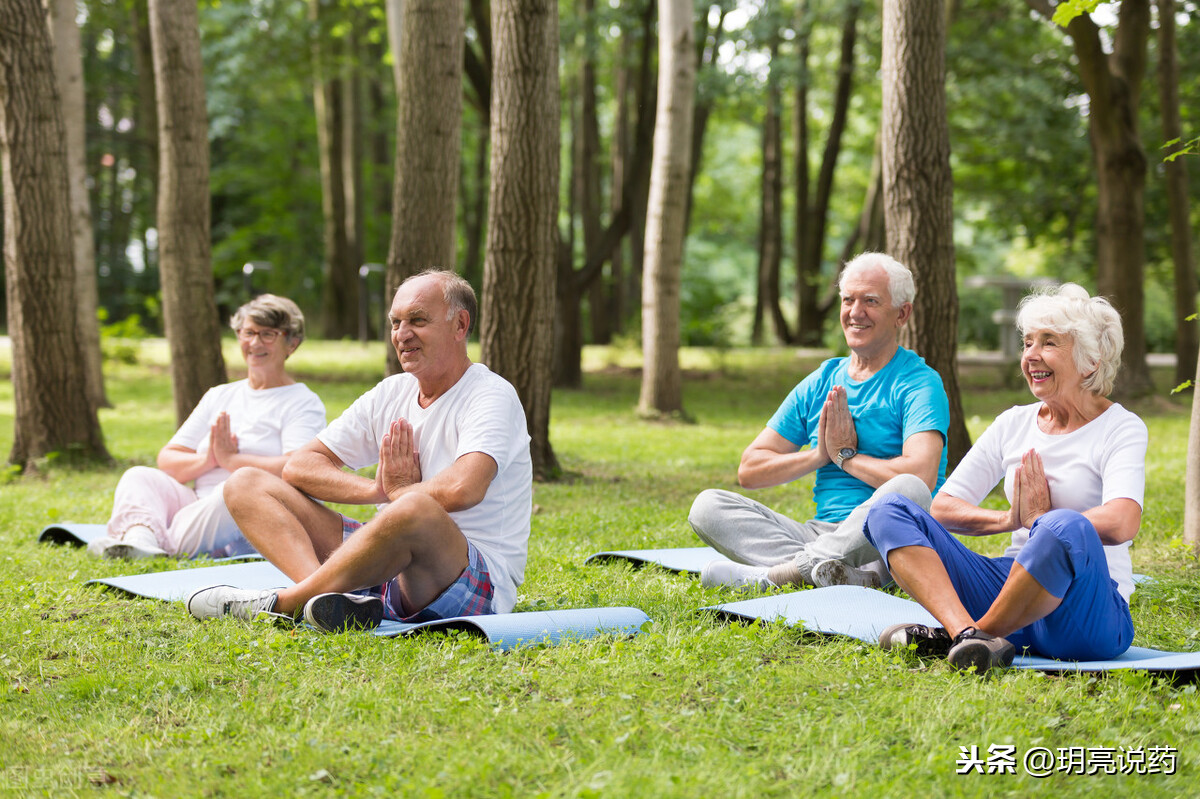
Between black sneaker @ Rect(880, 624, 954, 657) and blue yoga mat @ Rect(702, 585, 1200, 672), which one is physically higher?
black sneaker @ Rect(880, 624, 954, 657)

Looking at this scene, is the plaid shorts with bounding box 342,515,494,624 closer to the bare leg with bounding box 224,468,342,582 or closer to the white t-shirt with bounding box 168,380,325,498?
the bare leg with bounding box 224,468,342,582

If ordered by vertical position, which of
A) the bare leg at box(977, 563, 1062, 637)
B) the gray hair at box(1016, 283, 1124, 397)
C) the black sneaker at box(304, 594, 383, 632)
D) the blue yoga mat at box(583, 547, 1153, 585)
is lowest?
the blue yoga mat at box(583, 547, 1153, 585)

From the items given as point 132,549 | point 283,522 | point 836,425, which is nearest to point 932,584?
point 836,425

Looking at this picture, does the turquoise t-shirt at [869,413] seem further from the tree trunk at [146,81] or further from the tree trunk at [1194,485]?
the tree trunk at [146,81]

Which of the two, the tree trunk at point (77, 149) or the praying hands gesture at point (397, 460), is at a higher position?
the tree trunk at point (77, 149)

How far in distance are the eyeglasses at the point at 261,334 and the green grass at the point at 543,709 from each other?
1.42 m

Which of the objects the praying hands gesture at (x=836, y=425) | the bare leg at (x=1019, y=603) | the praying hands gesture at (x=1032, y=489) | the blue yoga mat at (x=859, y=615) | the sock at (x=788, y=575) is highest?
the praying hands gesture at (x=836, y=425)

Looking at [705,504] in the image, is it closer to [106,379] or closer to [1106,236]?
[1106,236]

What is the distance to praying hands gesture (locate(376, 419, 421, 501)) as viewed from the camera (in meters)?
4.08

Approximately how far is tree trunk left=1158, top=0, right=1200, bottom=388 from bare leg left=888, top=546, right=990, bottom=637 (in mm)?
12665

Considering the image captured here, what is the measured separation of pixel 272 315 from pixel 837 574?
3.05 m

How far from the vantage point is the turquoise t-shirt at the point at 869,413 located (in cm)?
463

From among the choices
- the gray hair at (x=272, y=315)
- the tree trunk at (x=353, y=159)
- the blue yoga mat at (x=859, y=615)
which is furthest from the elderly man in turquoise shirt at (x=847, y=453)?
the tree trunk at (x=353, y=159)

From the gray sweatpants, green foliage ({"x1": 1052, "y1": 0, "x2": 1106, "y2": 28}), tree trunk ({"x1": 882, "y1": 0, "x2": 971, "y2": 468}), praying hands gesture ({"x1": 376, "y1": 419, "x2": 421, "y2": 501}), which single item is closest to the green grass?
the gray sweatpants
